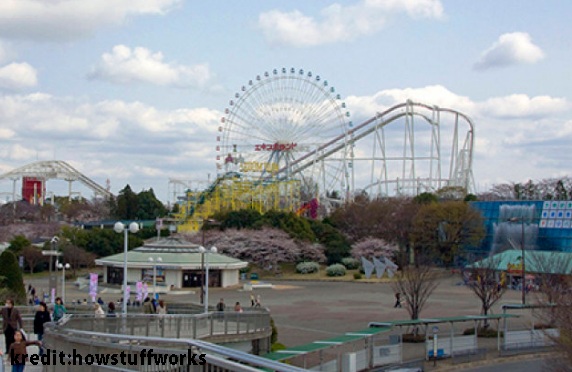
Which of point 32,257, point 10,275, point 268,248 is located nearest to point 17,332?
point 10,275

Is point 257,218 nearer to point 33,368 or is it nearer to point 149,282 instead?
point 149,282

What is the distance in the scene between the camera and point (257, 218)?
82.0 m

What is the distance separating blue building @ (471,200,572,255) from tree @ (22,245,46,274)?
43311mm

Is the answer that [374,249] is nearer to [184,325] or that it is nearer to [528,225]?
[528,225]

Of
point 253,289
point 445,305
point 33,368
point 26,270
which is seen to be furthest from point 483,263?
point 26,270

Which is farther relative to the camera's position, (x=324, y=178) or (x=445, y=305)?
(x=324, y=178)

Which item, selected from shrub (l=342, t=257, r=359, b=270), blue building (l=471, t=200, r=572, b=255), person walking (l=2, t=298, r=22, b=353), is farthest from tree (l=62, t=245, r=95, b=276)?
person walking (l=2, t=298, r=22, b=353)

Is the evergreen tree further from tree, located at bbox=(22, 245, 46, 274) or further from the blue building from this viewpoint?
the blue building

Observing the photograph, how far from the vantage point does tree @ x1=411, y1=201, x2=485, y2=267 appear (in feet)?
247

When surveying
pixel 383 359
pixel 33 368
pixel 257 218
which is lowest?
pixel 383 359

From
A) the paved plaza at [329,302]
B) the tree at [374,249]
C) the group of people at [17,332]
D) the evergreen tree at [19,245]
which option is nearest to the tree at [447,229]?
the tree at [374,249]

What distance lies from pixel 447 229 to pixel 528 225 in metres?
7.81

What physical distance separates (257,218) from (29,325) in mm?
58581

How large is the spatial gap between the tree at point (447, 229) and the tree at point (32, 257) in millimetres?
36870
